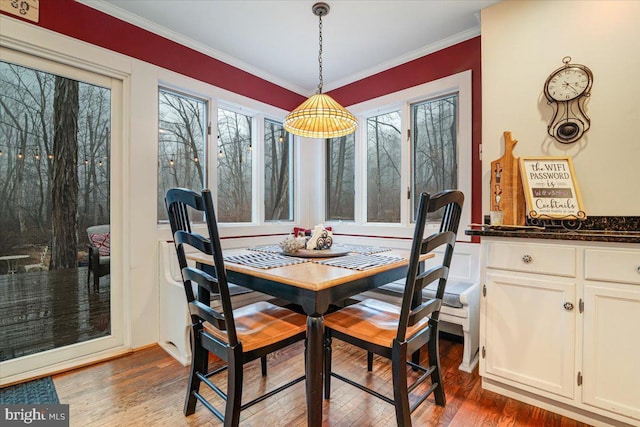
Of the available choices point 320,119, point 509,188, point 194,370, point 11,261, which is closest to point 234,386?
point 194,370

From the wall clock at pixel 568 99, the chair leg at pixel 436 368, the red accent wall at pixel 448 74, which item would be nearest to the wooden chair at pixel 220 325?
the chair leg at pixel 436 368

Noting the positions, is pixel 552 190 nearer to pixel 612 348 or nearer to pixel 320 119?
pixel 612 348

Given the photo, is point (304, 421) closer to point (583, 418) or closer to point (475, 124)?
point (583, 418)

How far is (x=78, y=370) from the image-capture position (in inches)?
81.7

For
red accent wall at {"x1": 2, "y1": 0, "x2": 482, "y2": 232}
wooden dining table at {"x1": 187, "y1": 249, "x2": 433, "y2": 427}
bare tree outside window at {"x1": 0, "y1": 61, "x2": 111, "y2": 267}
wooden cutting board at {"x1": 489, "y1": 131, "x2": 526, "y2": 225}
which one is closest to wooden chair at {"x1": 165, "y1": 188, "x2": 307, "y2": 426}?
wooden dining table at {"x1": 187, "y1": 249, "x2": 433, "y2": 427}

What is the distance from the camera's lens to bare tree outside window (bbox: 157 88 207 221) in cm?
268

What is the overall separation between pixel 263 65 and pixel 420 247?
276 cm

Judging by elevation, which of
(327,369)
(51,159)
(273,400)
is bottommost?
(273,400)

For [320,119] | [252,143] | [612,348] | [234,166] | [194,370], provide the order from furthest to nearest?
[252,143]
[234,166]
[320,119]
[194,370]
[612,348]

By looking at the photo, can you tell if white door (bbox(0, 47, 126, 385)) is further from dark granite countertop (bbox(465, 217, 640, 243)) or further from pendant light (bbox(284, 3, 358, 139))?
dark granite countertop (bbox(465, 217, 640, 243))

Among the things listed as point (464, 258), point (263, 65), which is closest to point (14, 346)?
point (263, 65)

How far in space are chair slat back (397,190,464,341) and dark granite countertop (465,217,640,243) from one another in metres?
0.40

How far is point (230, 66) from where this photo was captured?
3.08 m

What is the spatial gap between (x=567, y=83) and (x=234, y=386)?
8.47ft
